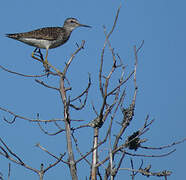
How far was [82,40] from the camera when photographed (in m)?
6.73

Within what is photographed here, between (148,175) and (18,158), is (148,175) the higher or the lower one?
the lower one

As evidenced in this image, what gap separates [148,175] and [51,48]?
7.73 metres

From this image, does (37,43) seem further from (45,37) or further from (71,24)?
(71,24)

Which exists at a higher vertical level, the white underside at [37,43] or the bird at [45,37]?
the bird at [45,37]

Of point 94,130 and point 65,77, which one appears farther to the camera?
point 65,77

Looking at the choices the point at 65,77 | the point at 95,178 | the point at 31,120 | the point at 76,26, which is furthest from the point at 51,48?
the point at 95,178

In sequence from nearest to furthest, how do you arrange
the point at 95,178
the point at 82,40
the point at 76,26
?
the point at 95,178
the point at 82,40
the point at 76,26

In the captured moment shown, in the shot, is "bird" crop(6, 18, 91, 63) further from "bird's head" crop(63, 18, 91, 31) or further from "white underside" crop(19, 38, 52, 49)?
"bird's head" crop(63, 18, 91, 31)

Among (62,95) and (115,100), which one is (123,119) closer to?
(115,100)

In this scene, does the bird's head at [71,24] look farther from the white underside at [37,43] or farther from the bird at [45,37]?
the white underside at [37,43]

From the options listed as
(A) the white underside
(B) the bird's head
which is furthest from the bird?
(B) the bird's head

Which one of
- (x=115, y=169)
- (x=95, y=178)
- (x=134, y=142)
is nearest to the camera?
(x=115, y=169)

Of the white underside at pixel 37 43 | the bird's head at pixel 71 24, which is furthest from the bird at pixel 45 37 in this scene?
the bird's head at pixel 71 24

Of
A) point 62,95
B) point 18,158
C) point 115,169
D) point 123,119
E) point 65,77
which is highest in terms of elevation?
point 65,77
